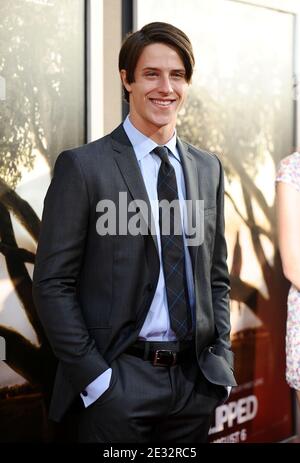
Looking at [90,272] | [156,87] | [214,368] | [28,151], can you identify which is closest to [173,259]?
[90,272]

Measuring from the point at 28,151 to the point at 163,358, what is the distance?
3.02 feet

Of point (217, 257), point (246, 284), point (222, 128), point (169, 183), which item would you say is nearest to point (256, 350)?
point (246, 284)

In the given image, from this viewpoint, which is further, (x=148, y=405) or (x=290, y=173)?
(x=290, y=173)

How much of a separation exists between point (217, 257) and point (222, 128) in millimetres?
1122

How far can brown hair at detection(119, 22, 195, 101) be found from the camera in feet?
6.40

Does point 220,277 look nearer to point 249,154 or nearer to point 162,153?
point 162,153

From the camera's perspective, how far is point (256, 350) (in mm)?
3352

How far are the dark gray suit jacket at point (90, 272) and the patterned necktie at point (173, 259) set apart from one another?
38 millimetres

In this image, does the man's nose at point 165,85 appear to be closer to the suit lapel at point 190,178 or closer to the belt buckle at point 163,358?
the suit lapel at point 190,178

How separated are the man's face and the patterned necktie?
Result: 0.14 metres

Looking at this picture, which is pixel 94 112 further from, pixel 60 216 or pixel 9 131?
pixel 60 216

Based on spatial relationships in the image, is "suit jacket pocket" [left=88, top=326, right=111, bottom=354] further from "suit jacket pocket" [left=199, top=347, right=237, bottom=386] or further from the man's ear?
the man's ear

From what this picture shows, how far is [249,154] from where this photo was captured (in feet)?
10.8
